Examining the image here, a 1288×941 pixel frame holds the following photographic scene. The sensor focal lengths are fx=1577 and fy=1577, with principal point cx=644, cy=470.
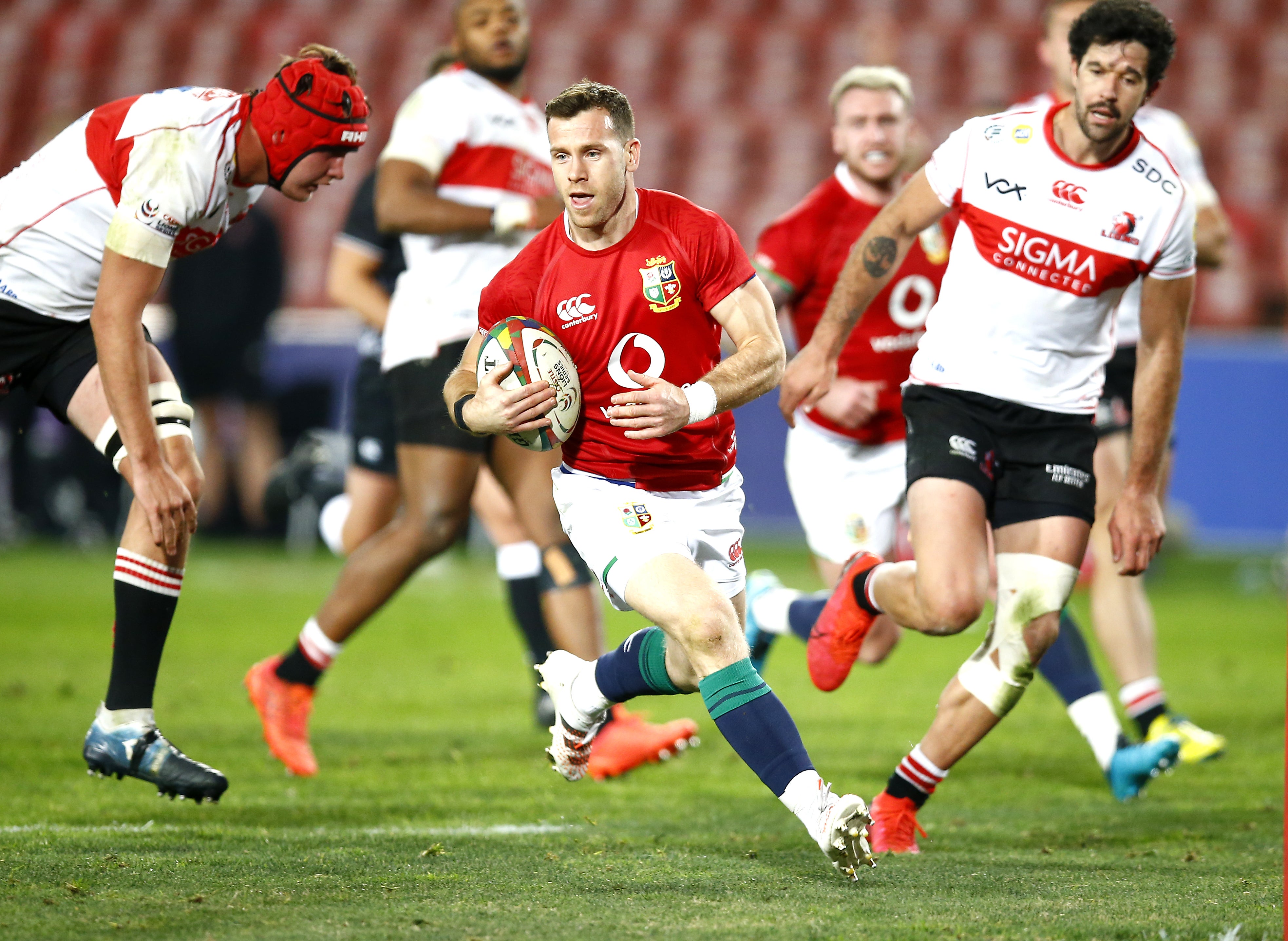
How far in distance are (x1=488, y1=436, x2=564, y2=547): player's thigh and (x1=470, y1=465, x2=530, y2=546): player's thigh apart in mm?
364

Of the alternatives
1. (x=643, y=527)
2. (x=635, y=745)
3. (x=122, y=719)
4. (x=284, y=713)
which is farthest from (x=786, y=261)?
(x=122, y=719)

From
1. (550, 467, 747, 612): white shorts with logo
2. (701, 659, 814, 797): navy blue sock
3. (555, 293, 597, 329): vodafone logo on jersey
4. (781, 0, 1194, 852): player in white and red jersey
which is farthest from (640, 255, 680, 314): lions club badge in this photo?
(701, 659, 814, 797): navy blue sock

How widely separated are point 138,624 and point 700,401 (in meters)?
1.92

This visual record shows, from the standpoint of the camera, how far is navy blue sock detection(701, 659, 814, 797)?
12.8ft

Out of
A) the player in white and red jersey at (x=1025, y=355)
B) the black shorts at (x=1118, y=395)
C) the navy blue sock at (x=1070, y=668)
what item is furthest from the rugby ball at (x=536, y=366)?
the black shorts at (x=1118, y=395)

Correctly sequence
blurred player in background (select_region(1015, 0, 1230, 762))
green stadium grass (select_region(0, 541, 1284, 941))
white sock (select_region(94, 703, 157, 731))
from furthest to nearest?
blurred player in background (select_region(1015, 0, 1230, 762)) → white sock (select_region(94, 703, 157, 731)) → green stadium grass (select_region(0, 541, 1284, 941))

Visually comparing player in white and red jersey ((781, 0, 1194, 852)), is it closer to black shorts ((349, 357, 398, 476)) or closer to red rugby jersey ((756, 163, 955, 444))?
red rugby jersey ((756, 163, 955, 444))

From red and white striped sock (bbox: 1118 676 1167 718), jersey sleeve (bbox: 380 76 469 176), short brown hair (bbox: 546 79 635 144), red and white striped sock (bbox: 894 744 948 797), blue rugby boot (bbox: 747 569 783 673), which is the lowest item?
blue rugby boot (bbox: 747 569 783 673)

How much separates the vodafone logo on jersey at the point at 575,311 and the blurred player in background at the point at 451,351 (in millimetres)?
1483

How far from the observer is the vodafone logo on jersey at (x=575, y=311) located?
432 centimetres

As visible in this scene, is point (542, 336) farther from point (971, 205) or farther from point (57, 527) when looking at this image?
point (57, 527)

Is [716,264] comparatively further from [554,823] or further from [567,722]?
[554,823]

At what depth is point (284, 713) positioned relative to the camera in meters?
5.85

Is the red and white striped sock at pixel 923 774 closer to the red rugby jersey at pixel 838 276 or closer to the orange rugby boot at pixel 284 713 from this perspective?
the red rugby jersey at pixel 838 276
